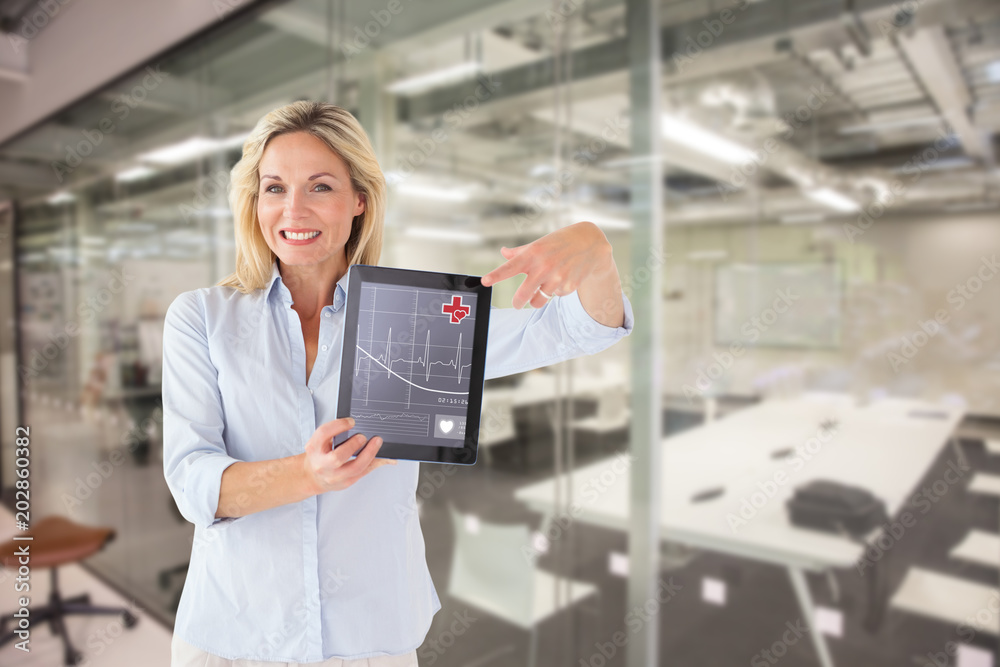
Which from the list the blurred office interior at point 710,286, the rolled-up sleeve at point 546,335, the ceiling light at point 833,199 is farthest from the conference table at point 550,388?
the rolled-up sleeve at point 546,335

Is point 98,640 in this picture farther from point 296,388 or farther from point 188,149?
point 296,388

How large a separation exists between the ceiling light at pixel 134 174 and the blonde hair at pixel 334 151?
348 cm

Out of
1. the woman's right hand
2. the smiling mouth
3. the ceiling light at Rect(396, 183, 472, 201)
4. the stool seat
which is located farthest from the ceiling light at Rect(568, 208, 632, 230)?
the stool seat

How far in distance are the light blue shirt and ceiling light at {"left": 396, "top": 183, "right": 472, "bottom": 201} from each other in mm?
1754

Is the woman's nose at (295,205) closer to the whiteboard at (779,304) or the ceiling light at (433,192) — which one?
the whiteboard at (779,304)

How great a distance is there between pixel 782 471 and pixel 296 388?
1.69 m

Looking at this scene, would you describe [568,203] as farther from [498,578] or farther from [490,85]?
[498,578]

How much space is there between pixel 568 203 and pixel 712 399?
0.88m

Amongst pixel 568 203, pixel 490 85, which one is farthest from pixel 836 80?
pixel 490 85

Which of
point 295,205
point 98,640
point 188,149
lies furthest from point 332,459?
point 98,640

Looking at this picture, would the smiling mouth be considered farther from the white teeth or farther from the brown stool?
the brown stool

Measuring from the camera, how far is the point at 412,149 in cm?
282

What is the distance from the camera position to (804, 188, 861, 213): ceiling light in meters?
1.97

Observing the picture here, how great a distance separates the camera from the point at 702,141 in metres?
2.21
